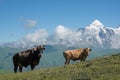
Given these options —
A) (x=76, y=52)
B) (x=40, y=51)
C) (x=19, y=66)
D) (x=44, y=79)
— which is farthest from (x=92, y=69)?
(x=76, y=52)

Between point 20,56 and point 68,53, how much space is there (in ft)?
40.0

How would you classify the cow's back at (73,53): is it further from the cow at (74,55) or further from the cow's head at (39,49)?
the cow's head at (39,49)

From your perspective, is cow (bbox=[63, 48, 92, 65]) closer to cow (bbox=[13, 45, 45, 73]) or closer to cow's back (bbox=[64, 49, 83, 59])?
cow's back (bbox=[64, 49, 83, 59])

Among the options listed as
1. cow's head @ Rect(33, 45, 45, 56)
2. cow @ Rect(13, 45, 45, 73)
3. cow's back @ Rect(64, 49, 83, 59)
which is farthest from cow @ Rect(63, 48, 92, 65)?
cow's head @ Rect(33, 45, 45, 56)

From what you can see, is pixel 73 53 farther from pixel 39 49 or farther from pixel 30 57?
pixel 30 57

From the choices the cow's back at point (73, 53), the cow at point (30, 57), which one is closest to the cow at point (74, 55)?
the cow's back at point (73, 53)

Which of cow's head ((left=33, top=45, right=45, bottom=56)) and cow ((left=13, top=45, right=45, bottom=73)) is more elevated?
cow's head ((left=33, top=45, right=45, bottom=56))

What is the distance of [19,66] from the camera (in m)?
38.9

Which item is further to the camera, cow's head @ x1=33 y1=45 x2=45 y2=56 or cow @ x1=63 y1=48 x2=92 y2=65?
cow @ x1=63 y1=48 x2=92 y2=65

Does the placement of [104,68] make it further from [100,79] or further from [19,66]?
[19,66]

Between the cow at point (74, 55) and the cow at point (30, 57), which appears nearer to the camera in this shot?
the cow at point (30, 57)

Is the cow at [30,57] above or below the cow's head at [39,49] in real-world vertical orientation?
below

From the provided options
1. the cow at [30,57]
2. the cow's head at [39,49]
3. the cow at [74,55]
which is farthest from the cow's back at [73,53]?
the cow's head at [39,49]

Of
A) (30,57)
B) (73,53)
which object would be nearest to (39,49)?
(30,57)
